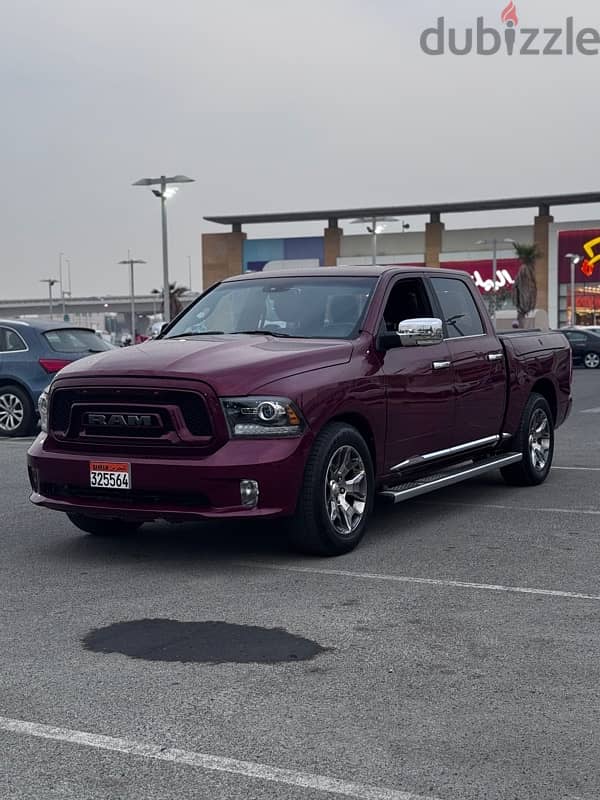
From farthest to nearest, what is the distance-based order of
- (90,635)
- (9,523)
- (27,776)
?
(9,523)
(90,635)
(27,776)

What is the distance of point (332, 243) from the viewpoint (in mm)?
75375

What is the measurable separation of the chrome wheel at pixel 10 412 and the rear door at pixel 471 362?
7907mm

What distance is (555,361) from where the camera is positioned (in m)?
10.6

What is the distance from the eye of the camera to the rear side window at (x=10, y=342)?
1560 cm

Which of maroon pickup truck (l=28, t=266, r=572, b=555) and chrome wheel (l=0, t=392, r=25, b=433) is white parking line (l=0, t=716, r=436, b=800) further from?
chrome wheel (l=0, t=392, r=25, b=433)

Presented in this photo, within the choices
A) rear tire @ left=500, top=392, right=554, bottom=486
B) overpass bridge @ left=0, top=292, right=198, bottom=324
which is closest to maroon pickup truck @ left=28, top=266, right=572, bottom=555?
rear tire @ left=500, top=392, right=554, bottom=486

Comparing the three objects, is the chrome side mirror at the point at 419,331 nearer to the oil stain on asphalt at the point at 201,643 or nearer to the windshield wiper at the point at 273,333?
the windshield wiper at the point at 273,333

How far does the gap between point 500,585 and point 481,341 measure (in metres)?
3.26

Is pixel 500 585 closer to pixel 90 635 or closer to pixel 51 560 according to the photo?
pixel 90 635

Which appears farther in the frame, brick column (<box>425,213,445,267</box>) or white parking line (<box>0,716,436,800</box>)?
brick column (<box>425,213,445,267</box>)

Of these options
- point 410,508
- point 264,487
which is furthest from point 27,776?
point 410,508

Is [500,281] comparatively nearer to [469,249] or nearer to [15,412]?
[469,249]

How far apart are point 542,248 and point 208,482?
66.4m

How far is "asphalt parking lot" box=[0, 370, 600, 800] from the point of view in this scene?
12.2 feet
